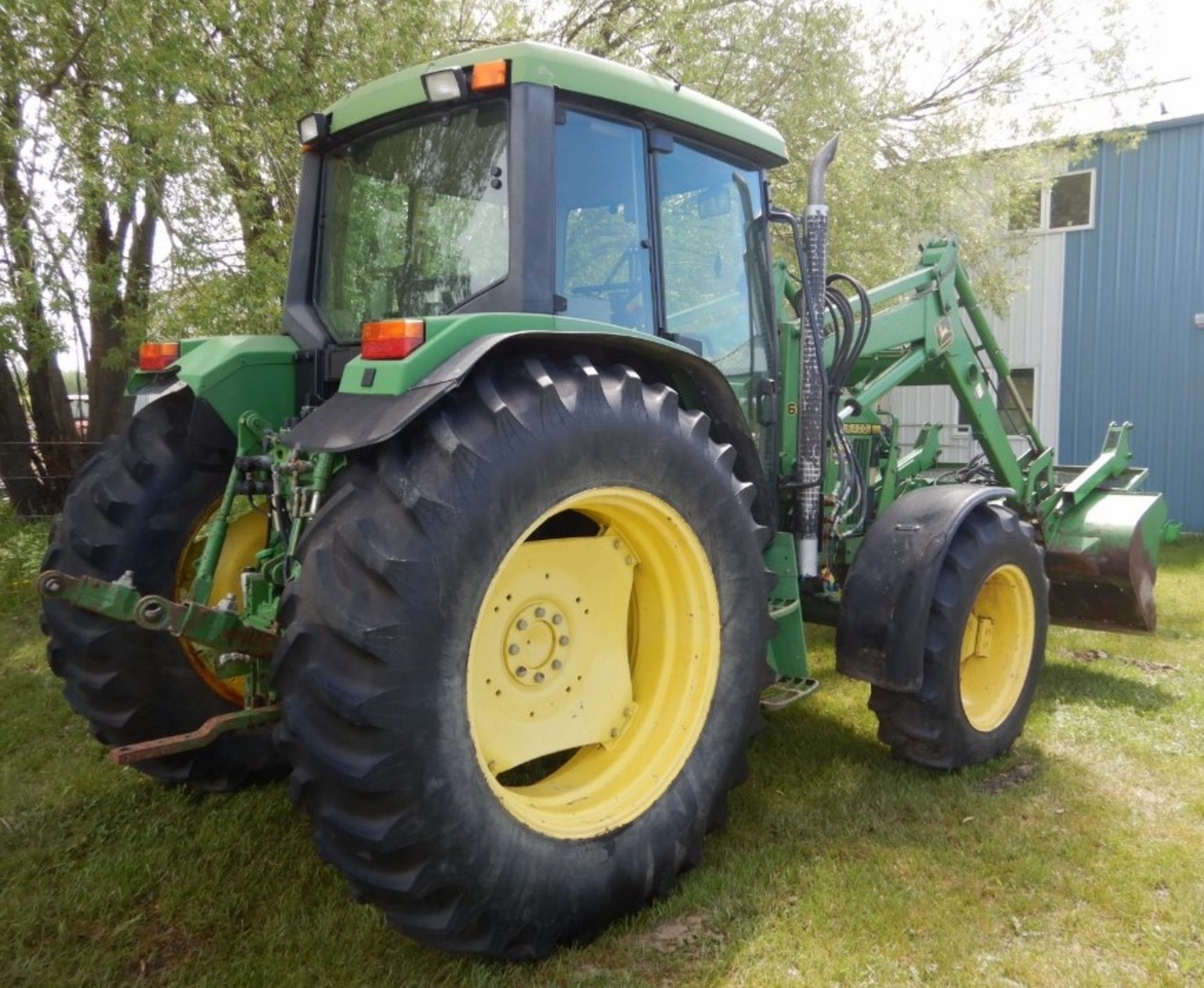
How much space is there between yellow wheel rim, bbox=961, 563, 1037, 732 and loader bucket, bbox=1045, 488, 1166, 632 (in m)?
1.17

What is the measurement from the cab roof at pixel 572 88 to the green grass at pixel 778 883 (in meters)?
2.33

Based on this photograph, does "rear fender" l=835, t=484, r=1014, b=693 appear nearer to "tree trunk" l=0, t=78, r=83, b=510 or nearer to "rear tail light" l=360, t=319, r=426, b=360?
"rear tail light" l=360, t=319, r=426, b=360

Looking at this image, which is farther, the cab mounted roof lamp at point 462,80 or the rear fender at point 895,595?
the rear fender at point 895,595

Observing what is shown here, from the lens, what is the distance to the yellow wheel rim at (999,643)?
12.7ft

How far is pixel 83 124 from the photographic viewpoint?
6102mm

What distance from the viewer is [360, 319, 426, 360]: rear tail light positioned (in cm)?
227

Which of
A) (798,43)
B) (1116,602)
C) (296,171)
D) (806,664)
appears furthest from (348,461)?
(798,43)

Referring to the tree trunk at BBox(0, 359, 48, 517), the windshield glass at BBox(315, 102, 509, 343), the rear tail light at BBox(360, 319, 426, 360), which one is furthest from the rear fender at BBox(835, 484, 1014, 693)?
the tree trunk at BBox(0, 359, 48, 517)

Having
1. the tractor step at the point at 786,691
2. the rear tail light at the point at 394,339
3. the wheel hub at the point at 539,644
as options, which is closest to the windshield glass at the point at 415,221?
the rear tail light at the point at 394,339

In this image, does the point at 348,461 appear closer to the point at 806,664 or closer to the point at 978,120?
the point at 806,664

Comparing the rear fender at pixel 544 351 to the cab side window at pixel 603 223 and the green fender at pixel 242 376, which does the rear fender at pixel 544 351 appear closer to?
the cab side window at pixel 603 223

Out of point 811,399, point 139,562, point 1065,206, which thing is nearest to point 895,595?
point 811,399

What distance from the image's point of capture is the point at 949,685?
11.3 feet

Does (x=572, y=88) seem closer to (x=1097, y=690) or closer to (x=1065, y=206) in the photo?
(x=1097, y=690)
